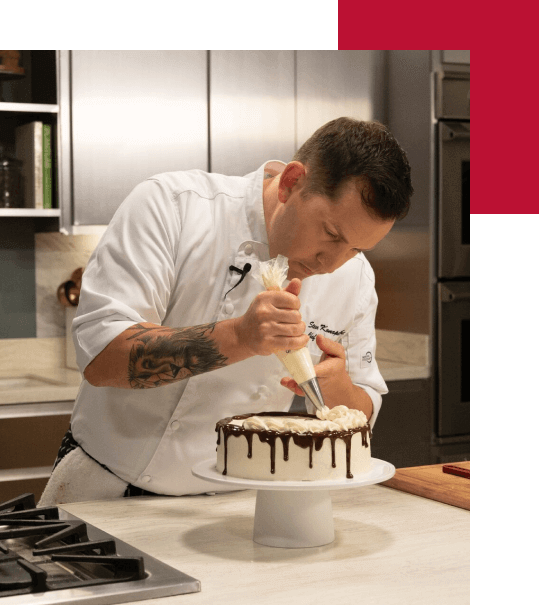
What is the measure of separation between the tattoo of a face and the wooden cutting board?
16.4 inches

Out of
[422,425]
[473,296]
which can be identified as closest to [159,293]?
[473,296]

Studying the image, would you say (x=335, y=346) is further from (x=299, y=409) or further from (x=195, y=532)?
(x=299, y=409)

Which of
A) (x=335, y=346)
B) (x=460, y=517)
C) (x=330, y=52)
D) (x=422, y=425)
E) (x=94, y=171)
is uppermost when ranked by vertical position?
(x=330, y=52)

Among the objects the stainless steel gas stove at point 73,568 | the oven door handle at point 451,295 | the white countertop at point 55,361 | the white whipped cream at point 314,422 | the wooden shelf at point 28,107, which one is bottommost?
the white countertop at point 55,361

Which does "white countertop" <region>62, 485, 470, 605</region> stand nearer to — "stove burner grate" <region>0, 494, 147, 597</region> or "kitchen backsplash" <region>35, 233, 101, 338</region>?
"stove burner grate" <region>0, 494, 147, 597</region>

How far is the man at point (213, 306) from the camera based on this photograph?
1.30 m

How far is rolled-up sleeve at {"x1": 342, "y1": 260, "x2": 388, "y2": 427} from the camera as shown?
1.62m

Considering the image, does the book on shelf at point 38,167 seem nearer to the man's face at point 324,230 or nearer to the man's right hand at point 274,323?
the man's face at point 324,230

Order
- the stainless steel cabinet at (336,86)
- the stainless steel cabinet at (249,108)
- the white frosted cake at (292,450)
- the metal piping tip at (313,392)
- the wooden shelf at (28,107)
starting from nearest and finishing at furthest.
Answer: the white frosted cake at (292,450) < the metal piping tip at (313,392) < the wooden shelf at (28,107) < the stainless steel cabinet at (249,108) < the stainless steel cabinet at (336,86)

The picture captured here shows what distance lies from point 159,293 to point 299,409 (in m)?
1.48

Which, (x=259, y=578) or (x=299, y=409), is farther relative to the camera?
(x=299, y=409)

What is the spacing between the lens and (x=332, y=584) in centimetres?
100

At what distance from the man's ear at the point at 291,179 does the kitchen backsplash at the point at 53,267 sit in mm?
1791

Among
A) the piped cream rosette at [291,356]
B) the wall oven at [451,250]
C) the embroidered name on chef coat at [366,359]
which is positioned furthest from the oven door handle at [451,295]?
the piped cream rosette at [291,356]
